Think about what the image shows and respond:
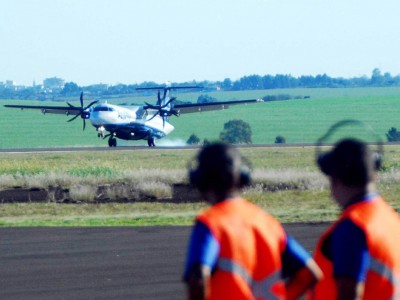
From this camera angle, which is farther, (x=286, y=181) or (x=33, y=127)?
(x=33, y=127)

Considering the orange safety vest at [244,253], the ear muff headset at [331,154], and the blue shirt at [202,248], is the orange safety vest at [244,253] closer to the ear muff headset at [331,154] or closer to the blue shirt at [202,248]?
the blue shirt at [202,248]

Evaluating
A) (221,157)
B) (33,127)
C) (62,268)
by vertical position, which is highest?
(221,157)

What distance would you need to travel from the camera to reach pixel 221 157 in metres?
4.62

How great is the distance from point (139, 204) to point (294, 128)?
353ft

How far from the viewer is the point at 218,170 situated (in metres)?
4.61

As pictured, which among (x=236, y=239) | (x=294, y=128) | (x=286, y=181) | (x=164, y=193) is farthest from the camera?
(x=294, y=128)

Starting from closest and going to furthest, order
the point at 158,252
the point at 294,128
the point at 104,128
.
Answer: the point at 158,252 < the point at 104,128 < the point at 294,128

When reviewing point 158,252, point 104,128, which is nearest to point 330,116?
point 104,128

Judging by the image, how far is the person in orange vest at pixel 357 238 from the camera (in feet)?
14.8

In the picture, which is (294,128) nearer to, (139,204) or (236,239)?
(139,204)

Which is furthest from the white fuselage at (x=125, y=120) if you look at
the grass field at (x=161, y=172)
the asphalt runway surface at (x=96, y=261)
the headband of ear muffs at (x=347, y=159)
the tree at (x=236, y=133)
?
the headband of ear muffs at (x=347, y=159)

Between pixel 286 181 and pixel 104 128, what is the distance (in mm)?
42784

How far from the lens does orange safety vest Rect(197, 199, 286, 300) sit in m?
4.41

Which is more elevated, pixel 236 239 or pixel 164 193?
pixel 236 239
